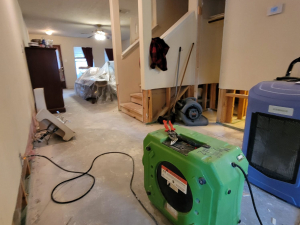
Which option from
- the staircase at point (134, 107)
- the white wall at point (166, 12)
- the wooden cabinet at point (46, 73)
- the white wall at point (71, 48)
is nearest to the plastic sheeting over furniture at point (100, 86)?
the wooden cabinet at point (46, 73)

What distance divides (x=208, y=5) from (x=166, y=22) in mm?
1018

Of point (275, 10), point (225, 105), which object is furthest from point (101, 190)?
point (275, 10)

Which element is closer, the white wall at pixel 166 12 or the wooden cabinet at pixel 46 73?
the wooden cabinet at pixel 46 73

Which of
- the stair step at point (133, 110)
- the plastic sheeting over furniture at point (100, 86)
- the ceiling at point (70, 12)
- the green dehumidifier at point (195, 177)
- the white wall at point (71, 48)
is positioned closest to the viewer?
the green dehumidifier at point (195, 177)

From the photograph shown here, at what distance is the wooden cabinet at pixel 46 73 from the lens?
3625mm

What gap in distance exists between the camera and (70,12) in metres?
4.74

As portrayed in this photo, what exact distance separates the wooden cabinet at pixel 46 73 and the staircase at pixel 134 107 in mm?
1525

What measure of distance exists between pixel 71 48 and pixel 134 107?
22.0 ft

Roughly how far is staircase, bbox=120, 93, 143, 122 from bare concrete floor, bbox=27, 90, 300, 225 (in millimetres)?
720

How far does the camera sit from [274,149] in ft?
4.17

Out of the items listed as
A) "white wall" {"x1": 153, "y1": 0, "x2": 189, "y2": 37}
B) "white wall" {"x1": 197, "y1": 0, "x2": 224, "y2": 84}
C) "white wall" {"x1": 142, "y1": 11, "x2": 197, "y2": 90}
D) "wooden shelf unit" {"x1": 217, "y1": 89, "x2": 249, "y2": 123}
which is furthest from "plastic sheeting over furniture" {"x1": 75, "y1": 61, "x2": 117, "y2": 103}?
"wooden shelf unit" {"x1": 217, "y1": 89, "x2": 249, "y2": 123}

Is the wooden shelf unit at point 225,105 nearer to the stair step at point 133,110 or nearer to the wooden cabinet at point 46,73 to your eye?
the stair step at point 133,110

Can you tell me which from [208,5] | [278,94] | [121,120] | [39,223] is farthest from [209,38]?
[39,223]

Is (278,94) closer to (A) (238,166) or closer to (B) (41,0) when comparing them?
(A) (238,166)
